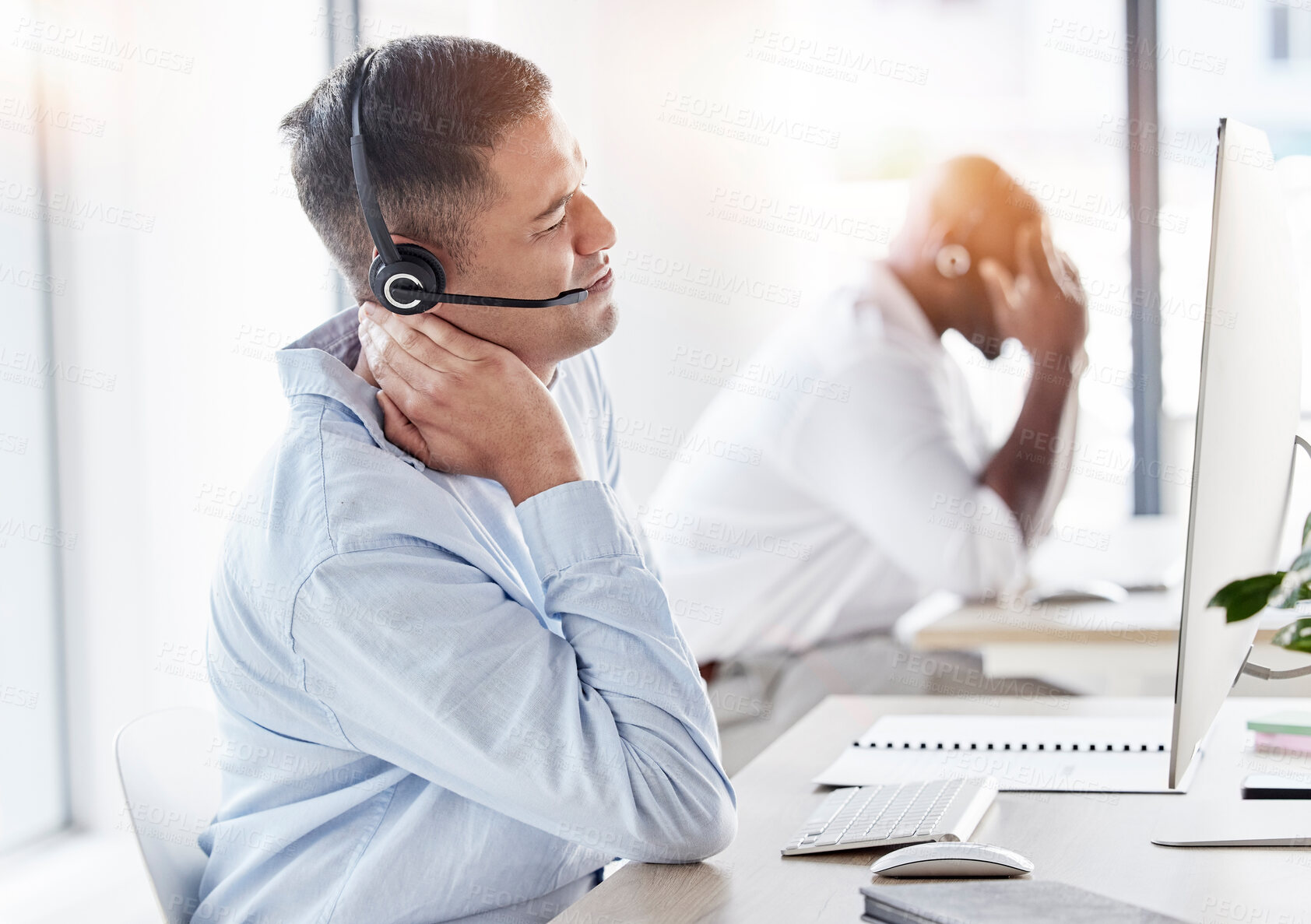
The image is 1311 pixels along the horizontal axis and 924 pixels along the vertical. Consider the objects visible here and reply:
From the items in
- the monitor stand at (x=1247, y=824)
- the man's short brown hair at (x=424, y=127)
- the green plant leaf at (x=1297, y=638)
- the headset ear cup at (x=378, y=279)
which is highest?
the man's short brown hair at (x=424, y=127)

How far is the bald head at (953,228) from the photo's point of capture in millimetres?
2434

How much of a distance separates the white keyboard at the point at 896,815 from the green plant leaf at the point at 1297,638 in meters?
0.32

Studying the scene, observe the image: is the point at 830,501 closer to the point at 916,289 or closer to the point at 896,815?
the point at 916,289

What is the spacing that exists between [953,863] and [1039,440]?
75.8 inches

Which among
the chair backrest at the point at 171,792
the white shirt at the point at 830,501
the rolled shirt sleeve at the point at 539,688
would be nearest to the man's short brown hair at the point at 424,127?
the rolled shirt sleeve at the point at 539,688

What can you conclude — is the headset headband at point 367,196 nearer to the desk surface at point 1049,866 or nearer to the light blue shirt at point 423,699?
the light blue shirt at point 423,699

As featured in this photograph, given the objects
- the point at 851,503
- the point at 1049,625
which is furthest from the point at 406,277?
the point at 1049,625

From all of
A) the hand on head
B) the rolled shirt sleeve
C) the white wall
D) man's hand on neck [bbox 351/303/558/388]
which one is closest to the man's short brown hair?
man's hand on neck [bbox 351/303/558/388]

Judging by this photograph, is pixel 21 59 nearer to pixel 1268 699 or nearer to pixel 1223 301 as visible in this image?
pixel 1223 301

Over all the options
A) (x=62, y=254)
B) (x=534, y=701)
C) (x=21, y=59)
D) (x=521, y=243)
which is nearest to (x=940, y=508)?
(x=521, y=243)

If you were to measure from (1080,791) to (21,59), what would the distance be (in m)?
1.92

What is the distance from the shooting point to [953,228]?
244 cm

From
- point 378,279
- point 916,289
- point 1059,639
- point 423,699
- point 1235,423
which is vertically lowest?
point 1059,639

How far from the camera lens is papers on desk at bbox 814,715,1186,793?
1158 mm
